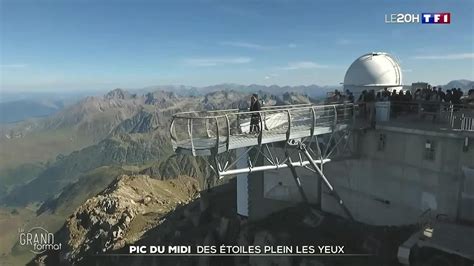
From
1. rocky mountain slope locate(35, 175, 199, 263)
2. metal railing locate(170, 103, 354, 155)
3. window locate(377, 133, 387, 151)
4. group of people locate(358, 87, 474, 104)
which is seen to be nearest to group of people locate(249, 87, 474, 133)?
group of people locate(358, 87, 474, 104)

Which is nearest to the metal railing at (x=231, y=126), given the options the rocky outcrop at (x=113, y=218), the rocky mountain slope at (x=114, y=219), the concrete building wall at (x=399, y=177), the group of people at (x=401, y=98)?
the group of people at (x=401, y=98)

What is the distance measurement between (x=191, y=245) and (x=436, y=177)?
2008 cm

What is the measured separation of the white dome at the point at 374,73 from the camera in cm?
3048

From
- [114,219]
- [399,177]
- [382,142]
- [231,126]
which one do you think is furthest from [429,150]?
[114,219]

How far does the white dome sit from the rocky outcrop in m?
32.0

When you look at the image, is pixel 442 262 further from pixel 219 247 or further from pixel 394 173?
pixel 219 247

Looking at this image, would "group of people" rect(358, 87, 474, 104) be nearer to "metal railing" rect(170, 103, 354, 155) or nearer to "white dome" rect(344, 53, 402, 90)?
"metal railing" rect(170, 103, 354, 155)

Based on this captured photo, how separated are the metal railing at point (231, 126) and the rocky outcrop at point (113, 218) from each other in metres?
33.3

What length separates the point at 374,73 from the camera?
30516 millimetres

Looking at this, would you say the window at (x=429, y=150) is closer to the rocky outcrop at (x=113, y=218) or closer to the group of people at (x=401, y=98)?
the group of people at (x=401, y=98)

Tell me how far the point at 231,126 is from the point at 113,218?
143 feet

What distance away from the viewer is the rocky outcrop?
171ft

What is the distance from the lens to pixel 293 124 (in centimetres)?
2355

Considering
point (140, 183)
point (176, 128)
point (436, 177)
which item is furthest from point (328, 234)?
point (140, 183)
